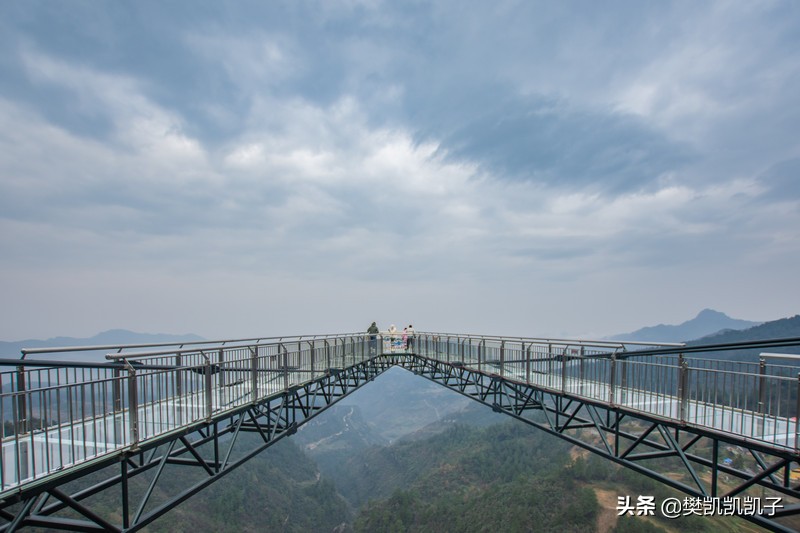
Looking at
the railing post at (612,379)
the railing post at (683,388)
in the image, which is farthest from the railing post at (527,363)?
the railing post at (683,388)

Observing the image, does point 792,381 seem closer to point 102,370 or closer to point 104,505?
point 102,370

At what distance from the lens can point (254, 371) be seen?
33.1 feet

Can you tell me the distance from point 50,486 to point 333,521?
119063mm

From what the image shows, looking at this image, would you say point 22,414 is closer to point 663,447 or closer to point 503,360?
point 663,447

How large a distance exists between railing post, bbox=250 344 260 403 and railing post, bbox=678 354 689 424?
9.61m

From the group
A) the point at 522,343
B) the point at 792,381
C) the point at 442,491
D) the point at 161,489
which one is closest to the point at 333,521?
the point at 442,491

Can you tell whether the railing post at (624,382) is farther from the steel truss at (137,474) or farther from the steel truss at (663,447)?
the steel truss at (137,474)

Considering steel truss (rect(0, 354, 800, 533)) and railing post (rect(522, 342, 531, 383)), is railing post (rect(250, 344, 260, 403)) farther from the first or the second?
railing post (rect(522, 342, 531, 383))

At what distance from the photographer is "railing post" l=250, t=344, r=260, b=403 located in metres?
9.99

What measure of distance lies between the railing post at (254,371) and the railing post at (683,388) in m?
9.61

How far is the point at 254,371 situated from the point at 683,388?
9.74 meters

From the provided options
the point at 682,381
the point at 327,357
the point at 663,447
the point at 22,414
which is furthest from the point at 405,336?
the point at 22,414

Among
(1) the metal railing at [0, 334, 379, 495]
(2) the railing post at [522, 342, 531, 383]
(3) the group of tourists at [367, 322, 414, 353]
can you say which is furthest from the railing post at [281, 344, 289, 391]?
(3) the group of tourists at [367, 322, 414, 353]

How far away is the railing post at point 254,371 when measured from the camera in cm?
999
